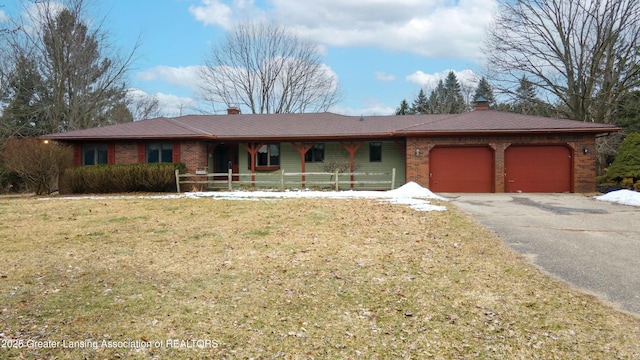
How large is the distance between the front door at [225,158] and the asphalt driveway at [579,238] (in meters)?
11.6

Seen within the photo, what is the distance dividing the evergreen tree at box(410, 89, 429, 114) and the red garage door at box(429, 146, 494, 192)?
31.4 metres

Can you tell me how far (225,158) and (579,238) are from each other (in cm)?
1630

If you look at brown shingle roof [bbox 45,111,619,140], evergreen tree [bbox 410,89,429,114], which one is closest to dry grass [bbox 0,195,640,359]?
brown shingle roof [bbox 45,111,619,140]

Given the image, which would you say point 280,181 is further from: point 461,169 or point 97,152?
point 97,152

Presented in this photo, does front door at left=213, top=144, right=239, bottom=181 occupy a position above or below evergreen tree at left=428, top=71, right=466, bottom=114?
below

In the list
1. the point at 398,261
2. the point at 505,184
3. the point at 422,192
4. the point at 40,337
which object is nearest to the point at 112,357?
the point at 40,337

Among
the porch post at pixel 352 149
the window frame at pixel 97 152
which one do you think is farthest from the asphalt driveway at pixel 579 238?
the window frame at pixel 97 152

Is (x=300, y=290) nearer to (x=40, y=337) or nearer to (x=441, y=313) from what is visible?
(x=441, y=313)

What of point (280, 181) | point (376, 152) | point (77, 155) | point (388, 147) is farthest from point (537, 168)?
point (77, 155)

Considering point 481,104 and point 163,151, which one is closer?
point 163,151

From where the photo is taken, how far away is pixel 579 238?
7.34 metres

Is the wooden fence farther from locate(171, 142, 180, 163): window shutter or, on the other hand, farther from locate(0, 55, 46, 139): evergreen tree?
locate(0, 55, 46, 139): evergreen tree

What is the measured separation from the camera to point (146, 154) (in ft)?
60.1

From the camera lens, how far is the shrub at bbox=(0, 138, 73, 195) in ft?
51.4
